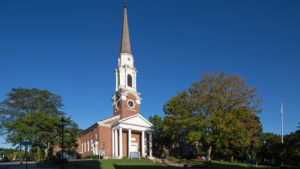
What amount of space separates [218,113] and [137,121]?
20.2 m

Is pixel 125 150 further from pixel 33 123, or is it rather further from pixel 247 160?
pixel 247 160

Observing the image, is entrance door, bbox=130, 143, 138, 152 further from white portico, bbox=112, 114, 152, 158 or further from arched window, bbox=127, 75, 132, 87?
arched window, bbox=127, 75, 132, 87

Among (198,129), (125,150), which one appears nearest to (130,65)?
(125,150)

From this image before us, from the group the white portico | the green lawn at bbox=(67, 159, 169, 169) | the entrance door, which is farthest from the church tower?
the green lawn at bbox=(67, 159, 169, 169)

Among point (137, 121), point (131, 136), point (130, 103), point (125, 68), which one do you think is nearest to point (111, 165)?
point (137, 121)

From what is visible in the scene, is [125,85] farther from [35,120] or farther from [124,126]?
[35,120]

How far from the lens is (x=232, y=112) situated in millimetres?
28219

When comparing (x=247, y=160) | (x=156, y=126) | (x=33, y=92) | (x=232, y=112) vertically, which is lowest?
(x=247, y=160)

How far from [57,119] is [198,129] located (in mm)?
19593

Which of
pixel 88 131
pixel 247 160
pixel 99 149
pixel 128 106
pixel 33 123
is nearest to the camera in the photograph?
pixel 33 123

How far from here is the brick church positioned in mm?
43875

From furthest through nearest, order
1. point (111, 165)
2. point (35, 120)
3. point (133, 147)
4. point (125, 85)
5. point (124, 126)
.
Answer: point (125, 85)
point (133, 147)
point (124, 126)
point (35, 120)
point (111, 165)

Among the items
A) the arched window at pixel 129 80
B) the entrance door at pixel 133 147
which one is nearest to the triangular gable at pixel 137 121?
the entrance door at pixel 133 147

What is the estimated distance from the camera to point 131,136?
155 ft
